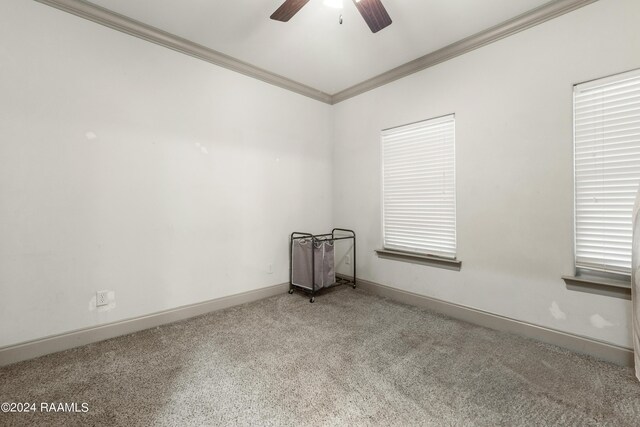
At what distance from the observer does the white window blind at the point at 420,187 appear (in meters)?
2.80

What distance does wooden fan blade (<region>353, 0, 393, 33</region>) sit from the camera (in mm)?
1762

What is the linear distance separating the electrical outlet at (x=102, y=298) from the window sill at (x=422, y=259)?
273 centimetres

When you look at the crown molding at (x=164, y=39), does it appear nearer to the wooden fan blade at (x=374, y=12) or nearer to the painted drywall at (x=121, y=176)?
the painted drywall at (x=121, y=176)

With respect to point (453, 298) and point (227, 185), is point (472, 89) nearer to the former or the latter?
point (453, 298)

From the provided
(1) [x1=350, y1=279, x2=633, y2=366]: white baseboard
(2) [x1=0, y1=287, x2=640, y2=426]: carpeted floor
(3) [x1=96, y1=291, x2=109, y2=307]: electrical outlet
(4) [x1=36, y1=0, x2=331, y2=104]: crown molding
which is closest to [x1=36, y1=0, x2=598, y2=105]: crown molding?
(4) [x1=36, y1=0, x2=331, y2=104]: crown molding

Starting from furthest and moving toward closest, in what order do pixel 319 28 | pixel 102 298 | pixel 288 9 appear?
pixel 319 28
pixel 102 298
pixel 288 9

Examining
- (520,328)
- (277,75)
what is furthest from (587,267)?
(277,75)

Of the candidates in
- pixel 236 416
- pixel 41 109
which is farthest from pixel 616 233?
pixel 41 109

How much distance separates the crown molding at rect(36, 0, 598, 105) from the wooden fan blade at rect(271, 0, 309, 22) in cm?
119

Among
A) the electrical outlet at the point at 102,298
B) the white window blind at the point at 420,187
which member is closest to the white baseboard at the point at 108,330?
the electrical outlet at the point at 102,298

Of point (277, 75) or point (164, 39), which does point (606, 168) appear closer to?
point (277, 75)

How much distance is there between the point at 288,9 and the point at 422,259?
101 inches

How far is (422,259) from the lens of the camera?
2.97m

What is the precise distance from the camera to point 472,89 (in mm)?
2584
